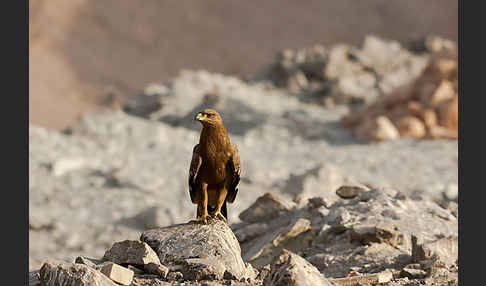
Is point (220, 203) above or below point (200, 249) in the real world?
above

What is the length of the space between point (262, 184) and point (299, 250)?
5129 mm

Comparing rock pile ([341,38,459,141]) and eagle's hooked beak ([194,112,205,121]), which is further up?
rock pile ([341,38,459,141])

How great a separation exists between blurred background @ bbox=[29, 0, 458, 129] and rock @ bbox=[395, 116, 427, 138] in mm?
17428

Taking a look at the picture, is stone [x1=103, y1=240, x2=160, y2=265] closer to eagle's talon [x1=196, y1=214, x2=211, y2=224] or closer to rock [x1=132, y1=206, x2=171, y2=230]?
eagle's talon [x1=196, y1=214, x2=211, y2=224]

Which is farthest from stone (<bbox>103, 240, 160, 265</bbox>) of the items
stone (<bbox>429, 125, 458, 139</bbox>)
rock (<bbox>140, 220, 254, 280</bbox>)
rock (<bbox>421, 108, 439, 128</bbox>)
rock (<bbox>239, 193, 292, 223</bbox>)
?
rock (<bbox>421, 108, 439, 128</bbox>)

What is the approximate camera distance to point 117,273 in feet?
→ 10.4

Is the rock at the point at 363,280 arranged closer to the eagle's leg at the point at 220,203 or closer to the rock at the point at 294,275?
the rock at the point at 294,275

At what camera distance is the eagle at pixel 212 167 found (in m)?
3.82

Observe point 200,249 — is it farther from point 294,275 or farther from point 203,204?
point 294,275

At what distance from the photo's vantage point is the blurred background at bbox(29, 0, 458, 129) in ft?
101

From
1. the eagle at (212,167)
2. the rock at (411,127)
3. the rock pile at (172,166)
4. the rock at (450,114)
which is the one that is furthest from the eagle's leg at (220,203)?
the rock at (450,114)

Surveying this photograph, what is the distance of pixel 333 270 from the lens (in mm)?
4297

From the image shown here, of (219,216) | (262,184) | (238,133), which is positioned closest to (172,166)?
(262,184)

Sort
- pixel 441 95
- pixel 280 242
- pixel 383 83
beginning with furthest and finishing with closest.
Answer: pixel 383 83, pixel 441 95, pixel 280 242
